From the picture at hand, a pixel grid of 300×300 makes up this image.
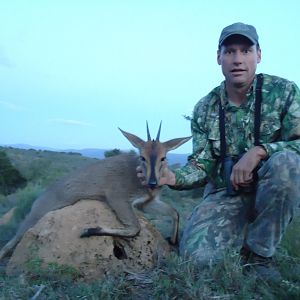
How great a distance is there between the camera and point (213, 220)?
18.9ft

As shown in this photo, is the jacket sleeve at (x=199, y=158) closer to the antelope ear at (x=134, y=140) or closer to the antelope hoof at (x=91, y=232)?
the antelope ear at (x=134, y=140)

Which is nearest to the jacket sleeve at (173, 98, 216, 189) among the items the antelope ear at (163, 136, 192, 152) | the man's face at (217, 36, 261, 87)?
the antelope ear at (163, 136, 192, 152)

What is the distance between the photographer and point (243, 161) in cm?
526

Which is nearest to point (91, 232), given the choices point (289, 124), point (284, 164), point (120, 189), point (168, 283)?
point (120, 189)

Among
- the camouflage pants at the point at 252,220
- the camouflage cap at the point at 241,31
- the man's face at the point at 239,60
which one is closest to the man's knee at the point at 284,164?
the camouflage pants at the point at 252,220

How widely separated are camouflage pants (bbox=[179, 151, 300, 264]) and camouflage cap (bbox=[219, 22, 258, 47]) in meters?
1.35

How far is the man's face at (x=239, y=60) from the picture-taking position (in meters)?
5.66

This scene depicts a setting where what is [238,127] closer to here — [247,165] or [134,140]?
[247,165]

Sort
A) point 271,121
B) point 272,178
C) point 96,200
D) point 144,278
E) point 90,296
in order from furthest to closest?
point 96,200
point 271,121
point 272,178
point 144,278
point 90,296

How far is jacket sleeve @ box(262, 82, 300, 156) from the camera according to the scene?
532 centimetres

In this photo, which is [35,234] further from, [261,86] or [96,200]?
[261,86]

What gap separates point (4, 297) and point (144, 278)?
1226mm

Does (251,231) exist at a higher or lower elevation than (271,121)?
lower

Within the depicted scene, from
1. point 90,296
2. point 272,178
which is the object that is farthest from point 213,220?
point 90,296
